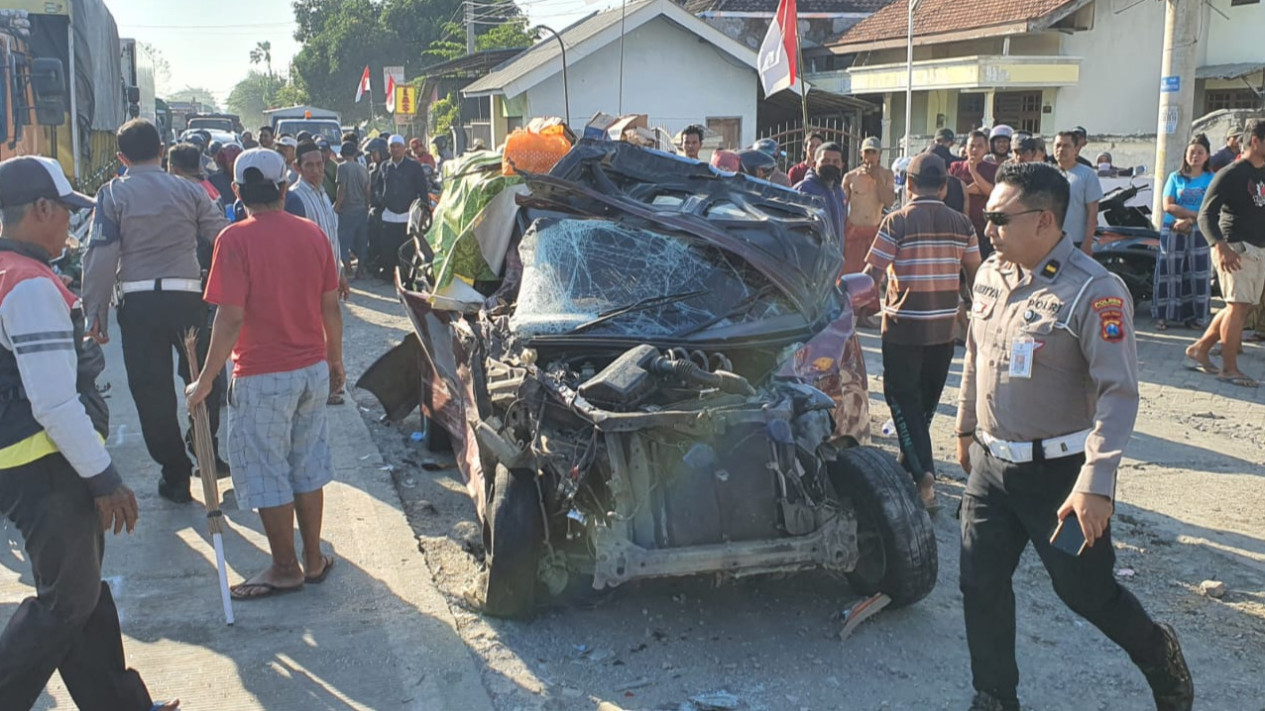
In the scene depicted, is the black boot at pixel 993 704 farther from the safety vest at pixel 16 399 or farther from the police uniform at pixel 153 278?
the police uniform at pixel 153 278

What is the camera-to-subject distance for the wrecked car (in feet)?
13.5

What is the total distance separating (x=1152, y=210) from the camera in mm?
13195

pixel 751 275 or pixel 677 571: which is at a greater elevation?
pixel 751 275

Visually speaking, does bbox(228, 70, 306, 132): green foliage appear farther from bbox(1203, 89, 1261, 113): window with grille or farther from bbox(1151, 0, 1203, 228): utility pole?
bbox(1151, 0, 1203, 228): utility pole

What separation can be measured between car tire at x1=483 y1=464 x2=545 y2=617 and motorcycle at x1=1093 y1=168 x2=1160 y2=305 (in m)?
9.19

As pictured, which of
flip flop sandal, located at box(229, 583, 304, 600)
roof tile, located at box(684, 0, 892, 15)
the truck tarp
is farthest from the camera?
roof tile, located at box(684, 0, 892, 15)

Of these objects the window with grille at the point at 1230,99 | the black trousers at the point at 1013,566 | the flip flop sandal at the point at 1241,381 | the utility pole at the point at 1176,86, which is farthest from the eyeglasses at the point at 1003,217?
the window with grille at the point at 1230,99

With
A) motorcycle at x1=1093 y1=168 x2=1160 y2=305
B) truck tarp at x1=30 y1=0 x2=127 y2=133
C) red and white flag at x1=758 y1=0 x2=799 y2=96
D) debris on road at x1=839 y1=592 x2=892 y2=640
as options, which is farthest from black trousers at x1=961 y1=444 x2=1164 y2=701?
truck tarp at x1=30 y1=0 x2=127 y2=133

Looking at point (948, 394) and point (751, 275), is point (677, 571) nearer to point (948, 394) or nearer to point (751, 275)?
point (751, 275)

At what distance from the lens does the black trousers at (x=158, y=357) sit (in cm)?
558

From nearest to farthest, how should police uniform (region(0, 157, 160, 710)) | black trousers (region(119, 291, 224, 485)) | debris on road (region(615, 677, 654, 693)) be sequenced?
police uniform (region(0, 157, 160, 710)) → debris on road (region(615, 677, 654, 693)) → black trousers (region(119, 291, 224, 485))

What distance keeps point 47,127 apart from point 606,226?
30.4 ft

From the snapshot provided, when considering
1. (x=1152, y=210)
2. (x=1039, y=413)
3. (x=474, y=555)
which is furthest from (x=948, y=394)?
(x=1152, y=210)

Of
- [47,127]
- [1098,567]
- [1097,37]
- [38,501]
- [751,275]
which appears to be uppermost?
[1097,37]
